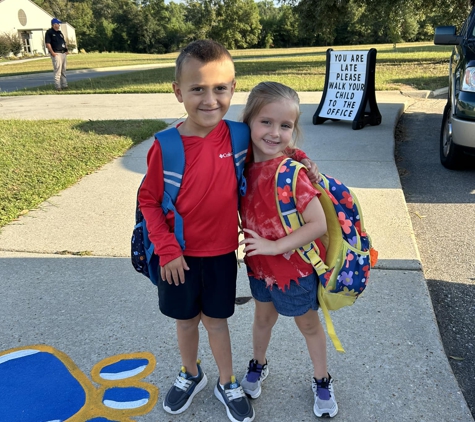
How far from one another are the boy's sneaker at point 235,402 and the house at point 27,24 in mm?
56448

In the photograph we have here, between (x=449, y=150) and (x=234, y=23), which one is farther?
(x=234, y=23)

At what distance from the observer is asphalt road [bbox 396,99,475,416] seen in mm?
2495

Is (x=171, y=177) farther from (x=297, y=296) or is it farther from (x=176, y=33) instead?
(x=176, y=33)

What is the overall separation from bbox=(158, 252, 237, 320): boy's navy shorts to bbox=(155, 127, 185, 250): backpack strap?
15 cm

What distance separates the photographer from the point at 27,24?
178ft

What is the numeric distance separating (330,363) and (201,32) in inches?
2513

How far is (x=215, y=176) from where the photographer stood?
5.91ft

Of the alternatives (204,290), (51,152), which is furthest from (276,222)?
(51,152)

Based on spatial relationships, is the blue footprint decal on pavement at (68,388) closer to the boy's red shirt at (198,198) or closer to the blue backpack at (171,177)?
the blue backpack at (171,177)

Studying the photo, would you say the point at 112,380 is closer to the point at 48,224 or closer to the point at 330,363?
the point at 330,363

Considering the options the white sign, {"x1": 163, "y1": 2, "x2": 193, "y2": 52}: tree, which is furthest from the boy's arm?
{"x1": 163, "y1": 2, "x2": 193, "y2": 52}: tree

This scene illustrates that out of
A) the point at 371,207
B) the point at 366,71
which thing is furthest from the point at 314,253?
the point at 366,71

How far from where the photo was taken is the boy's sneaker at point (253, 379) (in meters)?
Answer: 2.13

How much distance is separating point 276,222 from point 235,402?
0.83 metres
